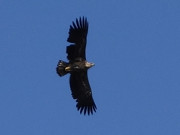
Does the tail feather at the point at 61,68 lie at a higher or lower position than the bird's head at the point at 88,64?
lower

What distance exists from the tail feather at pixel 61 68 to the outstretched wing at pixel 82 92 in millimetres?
765

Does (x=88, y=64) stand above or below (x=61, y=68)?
above

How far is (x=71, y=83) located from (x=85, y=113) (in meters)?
1.41

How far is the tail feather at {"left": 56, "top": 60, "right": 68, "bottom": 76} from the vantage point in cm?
3078

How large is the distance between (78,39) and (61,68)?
1.32 meters

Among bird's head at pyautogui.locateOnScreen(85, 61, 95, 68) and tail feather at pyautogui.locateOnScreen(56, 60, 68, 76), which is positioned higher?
bird's head at pyautogui.locateOnScreen(85, 61, 95, 68)

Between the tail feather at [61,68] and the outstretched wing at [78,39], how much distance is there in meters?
0.33

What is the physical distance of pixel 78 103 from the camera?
31953mm

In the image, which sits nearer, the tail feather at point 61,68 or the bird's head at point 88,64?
the tail feather at point 61,68

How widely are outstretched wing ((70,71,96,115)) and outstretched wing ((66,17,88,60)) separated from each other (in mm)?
1020

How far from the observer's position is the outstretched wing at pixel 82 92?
104 feet

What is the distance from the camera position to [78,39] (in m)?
30.8

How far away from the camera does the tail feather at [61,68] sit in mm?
30781

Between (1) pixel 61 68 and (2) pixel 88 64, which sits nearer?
(1) pixel 61 68
